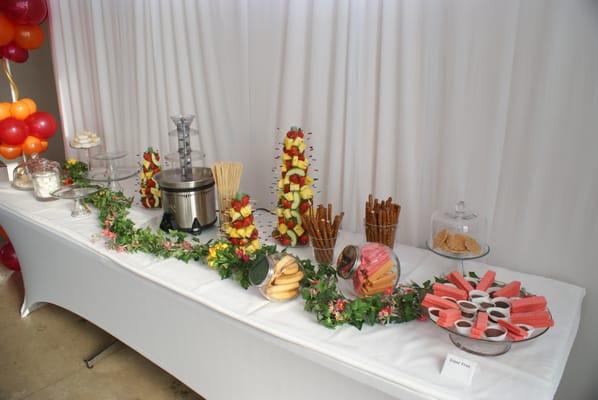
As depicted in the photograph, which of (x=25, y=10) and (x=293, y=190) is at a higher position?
(x=25, y=10)

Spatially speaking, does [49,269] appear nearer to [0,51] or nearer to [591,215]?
[0,51]

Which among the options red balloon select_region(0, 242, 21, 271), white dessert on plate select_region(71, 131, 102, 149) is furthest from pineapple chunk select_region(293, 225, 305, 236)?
red balloon select_region(0, 242, 21, 271)

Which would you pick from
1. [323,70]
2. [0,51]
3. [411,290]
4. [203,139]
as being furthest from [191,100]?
[411,290]

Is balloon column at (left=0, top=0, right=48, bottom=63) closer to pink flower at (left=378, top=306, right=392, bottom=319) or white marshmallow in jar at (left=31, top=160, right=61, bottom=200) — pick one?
white marshmallow in jar at (left=31, top=160, right=61, bottom=200)

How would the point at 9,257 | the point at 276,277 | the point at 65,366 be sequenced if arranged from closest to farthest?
the point at 276,277
the point at 65,366
the point at 9,257

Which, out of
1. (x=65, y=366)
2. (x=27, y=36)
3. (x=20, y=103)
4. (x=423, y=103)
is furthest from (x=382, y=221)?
(x=27, y=36)

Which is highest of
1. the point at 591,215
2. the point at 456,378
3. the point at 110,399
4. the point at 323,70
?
the point at 323,70

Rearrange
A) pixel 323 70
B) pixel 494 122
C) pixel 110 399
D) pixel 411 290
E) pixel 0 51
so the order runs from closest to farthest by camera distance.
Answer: pixel 411 290, pixel 494 122, pixel 323 70, pixel 110 399, pixel 0 51

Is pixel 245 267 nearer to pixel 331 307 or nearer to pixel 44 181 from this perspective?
pixel 331 307

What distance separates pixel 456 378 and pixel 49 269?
5.46 ft

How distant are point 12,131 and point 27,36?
51cm

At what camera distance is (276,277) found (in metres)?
1.14

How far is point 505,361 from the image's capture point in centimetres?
90

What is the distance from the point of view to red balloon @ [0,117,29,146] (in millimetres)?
2191
